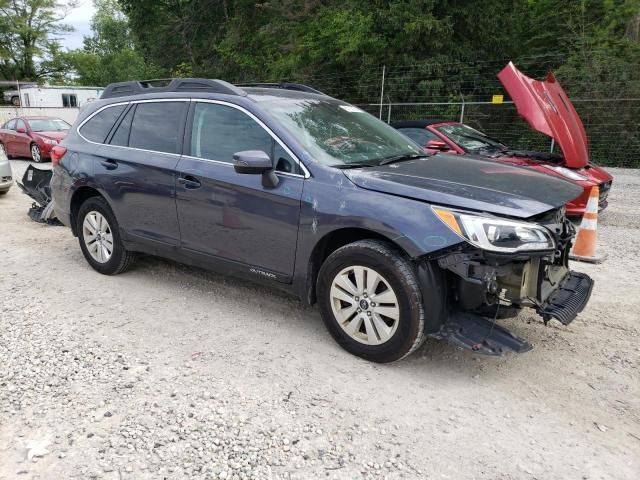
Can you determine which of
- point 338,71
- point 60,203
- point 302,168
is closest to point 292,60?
point 338,71

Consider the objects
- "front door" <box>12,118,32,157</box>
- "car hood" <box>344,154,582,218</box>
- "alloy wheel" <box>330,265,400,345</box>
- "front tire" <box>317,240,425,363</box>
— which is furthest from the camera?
"front door" <box>12,118,32,157</box>

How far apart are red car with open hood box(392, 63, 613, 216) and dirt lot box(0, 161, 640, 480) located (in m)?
3.03

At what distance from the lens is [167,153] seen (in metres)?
4.51

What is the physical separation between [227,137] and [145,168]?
909 millimetres

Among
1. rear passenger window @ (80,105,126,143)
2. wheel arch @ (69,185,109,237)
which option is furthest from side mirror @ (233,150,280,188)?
wheel arch @ (69,185,109,237)

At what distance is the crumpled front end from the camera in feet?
10.0

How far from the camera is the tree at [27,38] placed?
4547cm

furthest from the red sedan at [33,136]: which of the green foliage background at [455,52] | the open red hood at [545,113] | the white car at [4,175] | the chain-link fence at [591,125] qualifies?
the open red hood at [545,113]

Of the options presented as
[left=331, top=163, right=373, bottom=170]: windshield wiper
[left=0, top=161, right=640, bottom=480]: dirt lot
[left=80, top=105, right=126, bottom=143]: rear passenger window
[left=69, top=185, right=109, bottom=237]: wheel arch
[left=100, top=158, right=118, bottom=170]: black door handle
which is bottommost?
[left=0, top=161, right=640, bottom=480]: dirt lot

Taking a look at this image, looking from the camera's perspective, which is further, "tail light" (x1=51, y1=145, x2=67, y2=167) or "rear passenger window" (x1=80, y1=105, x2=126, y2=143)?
"tail light" (x1=51, y1=145, x2=67, y2=167)

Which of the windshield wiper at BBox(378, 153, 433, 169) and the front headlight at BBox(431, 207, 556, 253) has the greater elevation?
the windshield wiper at BBox(378, 153, 433, 169)

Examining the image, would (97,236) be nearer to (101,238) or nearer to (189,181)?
(101,238)

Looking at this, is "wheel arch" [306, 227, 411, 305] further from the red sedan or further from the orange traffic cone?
the red sedan

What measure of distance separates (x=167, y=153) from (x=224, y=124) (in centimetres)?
65
